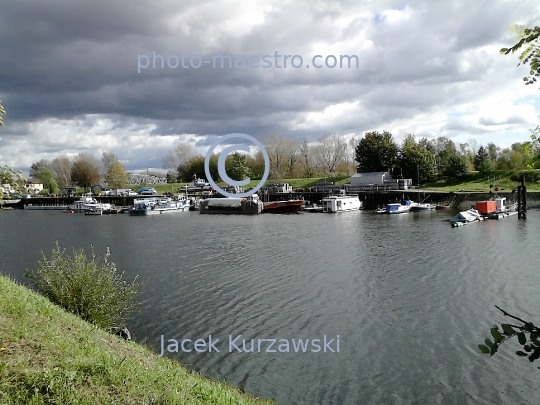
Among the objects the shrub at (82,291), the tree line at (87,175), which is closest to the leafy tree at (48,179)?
the tree line at (87,175)

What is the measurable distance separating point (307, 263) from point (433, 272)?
710 cm

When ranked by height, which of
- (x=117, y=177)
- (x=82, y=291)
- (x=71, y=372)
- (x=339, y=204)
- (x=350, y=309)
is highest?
(x=117, y=177)

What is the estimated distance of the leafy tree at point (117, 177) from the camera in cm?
11950

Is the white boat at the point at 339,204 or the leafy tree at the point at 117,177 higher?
the leafy tree at the point at 117,177

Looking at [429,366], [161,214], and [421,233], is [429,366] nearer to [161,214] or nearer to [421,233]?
[421,233]

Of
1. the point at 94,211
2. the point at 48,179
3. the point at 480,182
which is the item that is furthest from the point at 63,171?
the point at 480,182

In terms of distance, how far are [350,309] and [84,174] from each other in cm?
12720

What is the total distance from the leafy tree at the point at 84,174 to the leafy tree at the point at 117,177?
9.68m

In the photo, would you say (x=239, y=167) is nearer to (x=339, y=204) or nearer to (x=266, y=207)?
(x=266, y=207)

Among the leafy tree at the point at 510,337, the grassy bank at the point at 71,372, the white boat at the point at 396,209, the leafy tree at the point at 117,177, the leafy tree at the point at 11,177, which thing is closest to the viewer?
the leafy tree at the point at 510,337

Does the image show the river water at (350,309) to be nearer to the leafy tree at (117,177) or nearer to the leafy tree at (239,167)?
the leafy tree at (239,167)

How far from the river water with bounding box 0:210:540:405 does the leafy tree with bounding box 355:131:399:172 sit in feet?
185

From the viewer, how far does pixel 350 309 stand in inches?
635

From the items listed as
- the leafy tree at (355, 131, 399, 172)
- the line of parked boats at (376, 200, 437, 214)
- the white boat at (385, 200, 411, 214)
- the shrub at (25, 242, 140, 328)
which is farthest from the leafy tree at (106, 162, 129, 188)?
the shrub at (25, 242, 140, 328)
